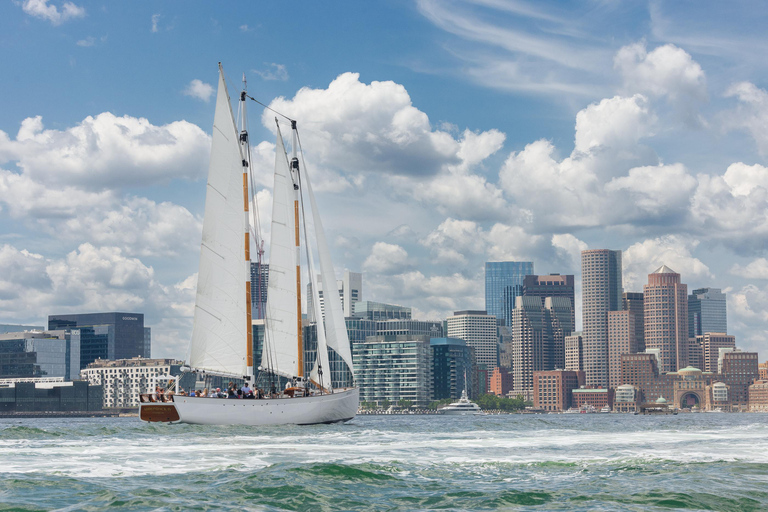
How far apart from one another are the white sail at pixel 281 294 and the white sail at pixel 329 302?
2940 mm

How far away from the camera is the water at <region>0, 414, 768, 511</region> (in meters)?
33.1

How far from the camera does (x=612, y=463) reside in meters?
46.2

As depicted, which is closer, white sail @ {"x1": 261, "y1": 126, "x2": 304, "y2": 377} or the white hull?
the white hull

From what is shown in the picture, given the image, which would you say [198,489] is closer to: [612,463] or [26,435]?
[612,463]

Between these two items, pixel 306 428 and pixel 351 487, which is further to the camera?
pixel 306 428

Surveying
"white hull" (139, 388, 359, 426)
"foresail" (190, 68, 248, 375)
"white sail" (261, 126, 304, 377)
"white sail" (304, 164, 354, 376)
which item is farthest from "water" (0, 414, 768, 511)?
A: "white sail" (304, 164, 354, 376)

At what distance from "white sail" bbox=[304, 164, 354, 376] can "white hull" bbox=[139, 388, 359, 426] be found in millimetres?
7520

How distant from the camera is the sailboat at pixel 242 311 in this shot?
80.8m

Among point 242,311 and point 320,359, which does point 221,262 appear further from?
point 320,359

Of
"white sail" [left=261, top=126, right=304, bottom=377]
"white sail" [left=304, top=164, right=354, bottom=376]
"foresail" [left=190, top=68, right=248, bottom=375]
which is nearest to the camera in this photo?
"foresail" [left=190, top=68, right=248, bottom=375]

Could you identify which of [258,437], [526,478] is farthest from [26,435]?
[526,478]

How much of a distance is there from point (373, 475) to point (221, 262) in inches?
1773

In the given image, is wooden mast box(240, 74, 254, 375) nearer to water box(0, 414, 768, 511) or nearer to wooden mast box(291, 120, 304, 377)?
wooden mast box(291, 120, 304, 377)

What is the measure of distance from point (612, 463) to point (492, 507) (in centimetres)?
1574
